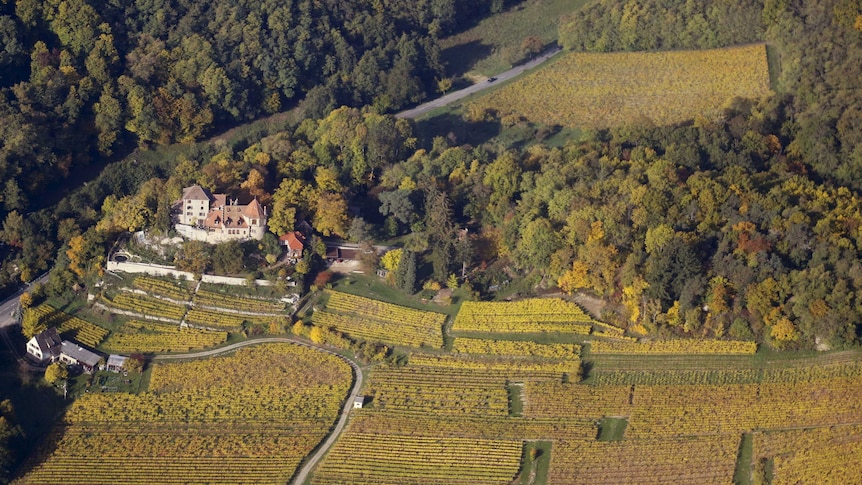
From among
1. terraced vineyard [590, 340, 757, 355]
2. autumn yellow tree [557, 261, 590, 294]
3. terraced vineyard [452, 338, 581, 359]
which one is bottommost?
terraced vineyard [452, 338, 581, 359]

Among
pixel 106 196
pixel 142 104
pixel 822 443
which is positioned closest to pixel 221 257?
pixel 106 196

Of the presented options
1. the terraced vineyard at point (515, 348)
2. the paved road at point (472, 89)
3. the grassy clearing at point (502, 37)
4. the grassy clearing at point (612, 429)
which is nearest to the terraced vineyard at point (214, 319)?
the terraced vineyard at point (515, 348)

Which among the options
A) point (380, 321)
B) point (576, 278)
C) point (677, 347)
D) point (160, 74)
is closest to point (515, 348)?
point (576, 278)

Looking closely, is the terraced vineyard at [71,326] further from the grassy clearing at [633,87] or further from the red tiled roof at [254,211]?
the grassy clearing at [633,87]

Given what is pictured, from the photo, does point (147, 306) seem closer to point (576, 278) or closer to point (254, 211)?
point (254, 211)

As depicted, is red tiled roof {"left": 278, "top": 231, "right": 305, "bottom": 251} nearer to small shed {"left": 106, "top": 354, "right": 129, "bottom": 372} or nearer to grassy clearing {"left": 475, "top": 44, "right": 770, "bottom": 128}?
small shed {"left": 106, "top": 354, "right": 129, "bottom": 372}

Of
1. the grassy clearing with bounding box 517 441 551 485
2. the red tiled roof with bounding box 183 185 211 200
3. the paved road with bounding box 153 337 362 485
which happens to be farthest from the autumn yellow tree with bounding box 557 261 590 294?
the red tiled roof with bounding box 183 185 211 200

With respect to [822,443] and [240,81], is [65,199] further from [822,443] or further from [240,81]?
[822,443]
